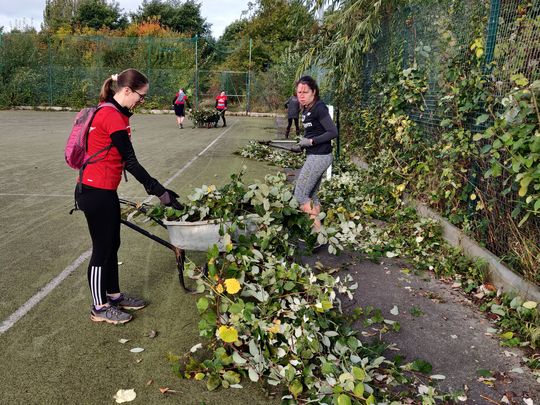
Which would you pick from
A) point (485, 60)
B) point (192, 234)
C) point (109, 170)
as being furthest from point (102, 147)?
point (485, 60)

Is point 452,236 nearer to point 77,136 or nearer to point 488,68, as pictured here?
point 488,68

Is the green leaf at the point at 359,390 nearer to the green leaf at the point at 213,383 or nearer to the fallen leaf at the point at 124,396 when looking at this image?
the green leaf at the point at 213,383

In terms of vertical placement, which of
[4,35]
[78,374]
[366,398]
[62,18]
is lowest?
[78,374]

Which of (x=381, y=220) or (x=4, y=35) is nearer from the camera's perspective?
(x=381, y=220)

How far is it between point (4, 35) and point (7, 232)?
29469 millimetres

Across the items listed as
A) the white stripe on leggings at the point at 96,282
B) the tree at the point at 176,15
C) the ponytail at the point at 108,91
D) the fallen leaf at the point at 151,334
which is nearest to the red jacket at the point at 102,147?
Answer: the ponytail at the point at 108,91

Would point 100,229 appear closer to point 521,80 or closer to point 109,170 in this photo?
point 109,170

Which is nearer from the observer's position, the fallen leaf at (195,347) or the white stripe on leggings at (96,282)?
the fallen leaf at (195,347)

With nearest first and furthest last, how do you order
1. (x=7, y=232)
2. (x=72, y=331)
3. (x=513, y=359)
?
(x=513, y=359)
(x=72, y=331)
(x=7, y=232)

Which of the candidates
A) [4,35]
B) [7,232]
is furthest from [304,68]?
[4,35]

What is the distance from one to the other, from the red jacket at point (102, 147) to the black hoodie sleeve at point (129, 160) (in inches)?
1.9

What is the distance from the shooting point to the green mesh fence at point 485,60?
13.3ft

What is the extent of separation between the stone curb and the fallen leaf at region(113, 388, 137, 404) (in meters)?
2.98

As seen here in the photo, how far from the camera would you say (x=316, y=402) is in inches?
102
